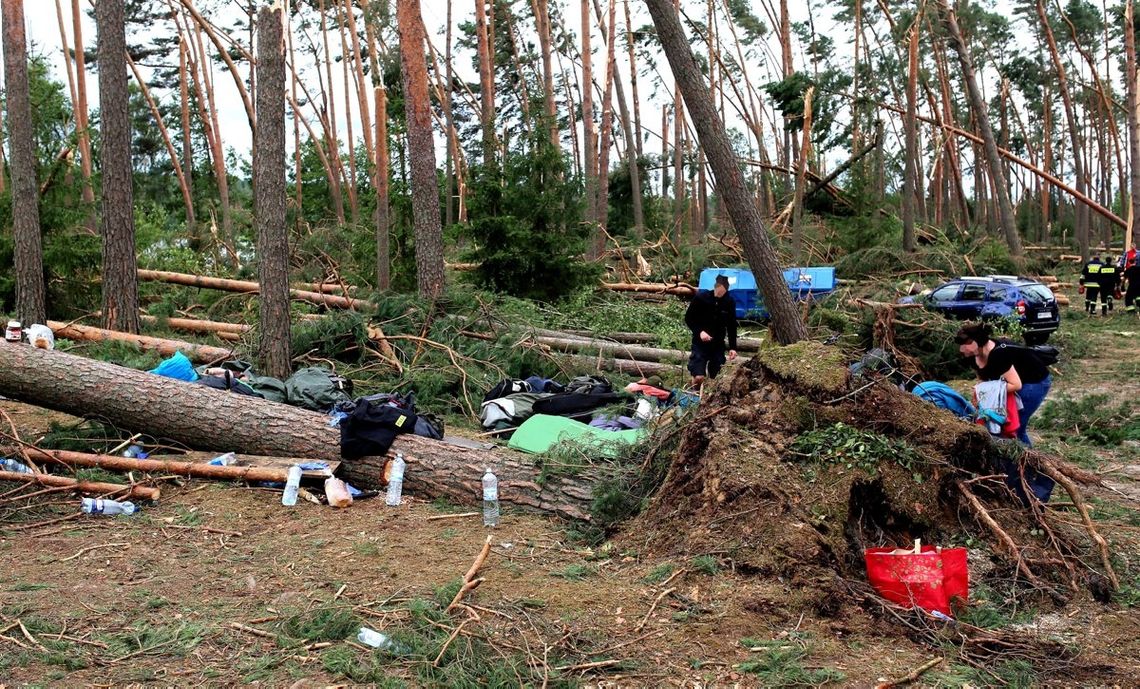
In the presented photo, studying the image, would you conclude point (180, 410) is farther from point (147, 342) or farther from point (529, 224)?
point (529, 224)

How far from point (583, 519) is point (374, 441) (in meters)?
1.94

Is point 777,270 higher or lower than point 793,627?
higher

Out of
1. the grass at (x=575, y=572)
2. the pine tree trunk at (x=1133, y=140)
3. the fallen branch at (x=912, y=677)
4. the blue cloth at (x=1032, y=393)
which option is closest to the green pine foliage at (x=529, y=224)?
the blue cloth at (x=1032, y=393)

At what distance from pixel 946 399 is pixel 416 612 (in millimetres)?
4490

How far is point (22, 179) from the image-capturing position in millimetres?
13516

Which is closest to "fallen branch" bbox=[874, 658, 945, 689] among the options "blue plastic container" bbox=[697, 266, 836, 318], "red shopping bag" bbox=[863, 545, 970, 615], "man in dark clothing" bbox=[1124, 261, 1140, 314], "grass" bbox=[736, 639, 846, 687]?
"grass" bbox=[736, 639, 846, 687]

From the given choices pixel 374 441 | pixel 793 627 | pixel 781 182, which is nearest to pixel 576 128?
pixel 781 182

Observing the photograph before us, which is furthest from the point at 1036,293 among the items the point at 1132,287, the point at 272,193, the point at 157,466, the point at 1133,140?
the point at 157,466

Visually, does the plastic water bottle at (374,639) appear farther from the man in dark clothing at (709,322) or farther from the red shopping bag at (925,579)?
the man in dark clothing at (709,322)

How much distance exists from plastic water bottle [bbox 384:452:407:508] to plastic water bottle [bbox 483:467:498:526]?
0.72m

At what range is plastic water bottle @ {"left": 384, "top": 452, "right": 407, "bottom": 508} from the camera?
7.29 metres

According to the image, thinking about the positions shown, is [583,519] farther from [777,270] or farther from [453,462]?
[777,270]

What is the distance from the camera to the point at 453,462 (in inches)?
293

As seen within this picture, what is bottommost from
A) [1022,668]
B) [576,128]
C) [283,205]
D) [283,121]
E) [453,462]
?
[1022,668]
